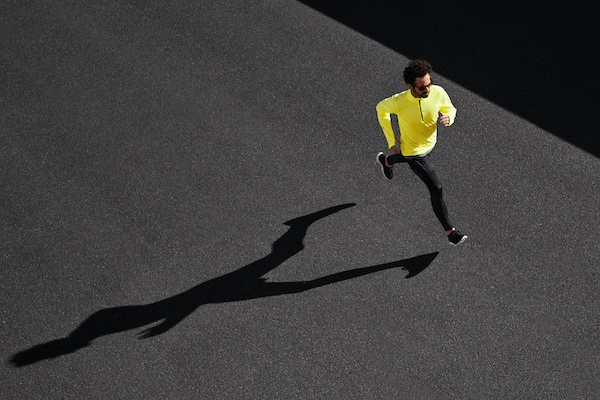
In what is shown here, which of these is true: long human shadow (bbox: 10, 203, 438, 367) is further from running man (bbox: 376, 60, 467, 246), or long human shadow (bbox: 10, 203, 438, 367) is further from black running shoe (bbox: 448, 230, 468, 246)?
running man (bbox: 376, 60, 467, 246)

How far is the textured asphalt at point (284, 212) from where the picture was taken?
6793 mm

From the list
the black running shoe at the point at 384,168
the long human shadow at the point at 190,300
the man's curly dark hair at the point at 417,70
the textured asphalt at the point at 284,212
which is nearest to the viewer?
the man's curly dark hair at the point at 417,70

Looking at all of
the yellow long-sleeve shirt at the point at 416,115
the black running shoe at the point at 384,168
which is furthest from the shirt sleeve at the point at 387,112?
the black running shoe at the point at 384,168

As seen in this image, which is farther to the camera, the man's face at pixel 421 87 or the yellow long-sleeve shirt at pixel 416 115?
the yellow long-sleeve shirt at pixel 416 115

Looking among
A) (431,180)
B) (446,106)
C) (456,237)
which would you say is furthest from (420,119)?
(456,237)

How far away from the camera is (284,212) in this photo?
305 inches

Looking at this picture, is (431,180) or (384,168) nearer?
(431,180)

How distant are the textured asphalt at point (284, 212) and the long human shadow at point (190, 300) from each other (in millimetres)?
21

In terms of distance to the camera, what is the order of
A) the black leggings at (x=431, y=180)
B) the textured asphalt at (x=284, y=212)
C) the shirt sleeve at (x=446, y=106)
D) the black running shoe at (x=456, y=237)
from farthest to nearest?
the black running shoe at (x=456, y=237) → the black leggings at (x=431, y=180) → the textured asphalt at (x=284, y=212) → the shirt sleeve at (x=446, y=106)

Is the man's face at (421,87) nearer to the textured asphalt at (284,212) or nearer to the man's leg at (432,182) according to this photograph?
the man's leg at (432,182)

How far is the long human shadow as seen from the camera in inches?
280

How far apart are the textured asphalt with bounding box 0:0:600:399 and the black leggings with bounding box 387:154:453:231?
0.46 meters

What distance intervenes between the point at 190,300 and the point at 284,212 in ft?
4.55

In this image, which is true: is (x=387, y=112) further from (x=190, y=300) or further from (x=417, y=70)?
(x=190, y=300)
